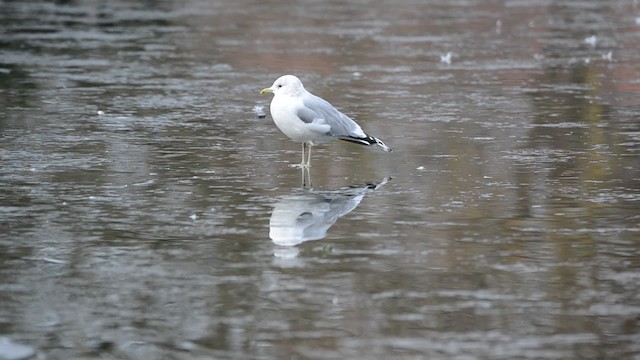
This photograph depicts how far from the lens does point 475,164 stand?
39.2 ft

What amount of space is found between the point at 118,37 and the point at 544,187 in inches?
531

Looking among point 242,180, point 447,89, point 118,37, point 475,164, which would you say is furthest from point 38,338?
point 118,37

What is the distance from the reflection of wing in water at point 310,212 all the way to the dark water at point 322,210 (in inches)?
0.9

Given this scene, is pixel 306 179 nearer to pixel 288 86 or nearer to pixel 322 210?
pixel 288 86

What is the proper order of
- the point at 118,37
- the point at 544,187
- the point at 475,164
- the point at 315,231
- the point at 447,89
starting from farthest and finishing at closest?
the point at 118,37
the point at 447,89
the point at 475,164
the point at 544,187
the point at 315,231

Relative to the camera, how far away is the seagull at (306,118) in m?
11.6

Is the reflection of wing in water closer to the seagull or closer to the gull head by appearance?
the seagull

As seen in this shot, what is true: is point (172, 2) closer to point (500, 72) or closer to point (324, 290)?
point (500, 72)

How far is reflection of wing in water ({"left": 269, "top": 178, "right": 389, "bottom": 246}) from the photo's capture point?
9.16 m

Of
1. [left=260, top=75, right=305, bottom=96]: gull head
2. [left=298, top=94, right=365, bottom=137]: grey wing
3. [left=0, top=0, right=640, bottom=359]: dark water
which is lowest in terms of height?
[left=0, top=0, right=640, bottom=359]: dark water

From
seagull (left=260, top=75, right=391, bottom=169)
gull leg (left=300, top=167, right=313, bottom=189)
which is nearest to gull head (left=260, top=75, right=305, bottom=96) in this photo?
seagull (left=260, top=75, right=391, bottom=169)

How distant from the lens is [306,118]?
38.2 feet

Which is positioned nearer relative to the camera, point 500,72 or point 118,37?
point 500,72

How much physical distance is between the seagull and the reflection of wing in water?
76cm
